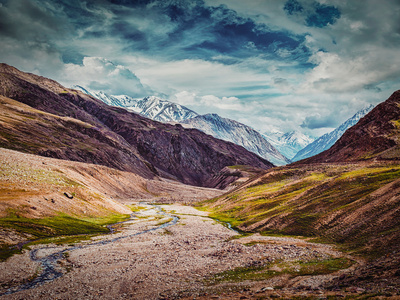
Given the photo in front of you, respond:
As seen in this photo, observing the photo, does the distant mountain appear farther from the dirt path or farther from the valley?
the dirt path

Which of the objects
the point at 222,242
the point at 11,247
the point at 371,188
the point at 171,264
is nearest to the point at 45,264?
the point at 11,247

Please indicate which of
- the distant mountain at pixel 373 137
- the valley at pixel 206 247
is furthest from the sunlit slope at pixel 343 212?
the distant mountain at pixel 373 137

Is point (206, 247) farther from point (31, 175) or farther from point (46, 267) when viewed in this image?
point (31, 175)

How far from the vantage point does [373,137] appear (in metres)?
157

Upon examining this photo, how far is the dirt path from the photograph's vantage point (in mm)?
30031

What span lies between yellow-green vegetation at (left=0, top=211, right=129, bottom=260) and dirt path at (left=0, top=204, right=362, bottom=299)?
4.39 m

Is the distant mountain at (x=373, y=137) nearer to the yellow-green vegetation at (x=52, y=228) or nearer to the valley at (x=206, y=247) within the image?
the valley at (x=206, y=247)

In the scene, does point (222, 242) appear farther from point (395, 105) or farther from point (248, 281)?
point (395, 105)

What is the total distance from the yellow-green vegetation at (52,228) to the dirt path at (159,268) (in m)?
4.39

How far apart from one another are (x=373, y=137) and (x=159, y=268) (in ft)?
527

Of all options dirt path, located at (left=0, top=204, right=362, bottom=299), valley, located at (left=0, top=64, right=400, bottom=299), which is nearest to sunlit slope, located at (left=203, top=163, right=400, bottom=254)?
valley, located at (left=0, top=64, right=400, bottom=299)

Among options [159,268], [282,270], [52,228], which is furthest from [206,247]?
[52,228]

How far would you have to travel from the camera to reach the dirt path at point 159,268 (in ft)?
98.5

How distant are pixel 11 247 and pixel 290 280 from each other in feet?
158
